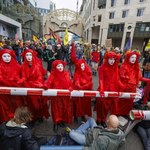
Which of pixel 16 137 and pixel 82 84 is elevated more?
pixel 82 84

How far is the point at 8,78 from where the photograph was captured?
8.93 feet

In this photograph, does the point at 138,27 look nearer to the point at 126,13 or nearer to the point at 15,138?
the point at 126,13

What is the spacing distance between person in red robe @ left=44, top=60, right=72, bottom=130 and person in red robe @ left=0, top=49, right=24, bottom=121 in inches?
27.6

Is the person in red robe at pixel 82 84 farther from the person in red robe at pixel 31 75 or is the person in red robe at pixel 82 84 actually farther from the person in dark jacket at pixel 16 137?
the person in dark jacket at pixel 16 137

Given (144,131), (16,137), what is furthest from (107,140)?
(144,131)

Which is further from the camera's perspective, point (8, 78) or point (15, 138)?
point (8, 78)

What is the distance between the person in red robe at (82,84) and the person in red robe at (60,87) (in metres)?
0.19

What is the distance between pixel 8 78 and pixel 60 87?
1.08 metres

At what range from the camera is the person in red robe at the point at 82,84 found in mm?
2977

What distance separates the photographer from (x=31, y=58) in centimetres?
289

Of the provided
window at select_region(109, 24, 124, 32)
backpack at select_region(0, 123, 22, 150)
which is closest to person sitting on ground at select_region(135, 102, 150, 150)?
backpack at select_region(0, 123, 22, 150)

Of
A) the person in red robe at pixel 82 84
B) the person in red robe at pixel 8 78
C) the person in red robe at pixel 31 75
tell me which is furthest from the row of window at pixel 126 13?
the person in red robe at pixel 8 78

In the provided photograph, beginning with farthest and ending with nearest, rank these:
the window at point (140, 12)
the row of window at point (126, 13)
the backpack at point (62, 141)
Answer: the row of window at point (126, 13)
the window at point (140, 12)
the backpack at point (62, 141)

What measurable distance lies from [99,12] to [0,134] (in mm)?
34587
